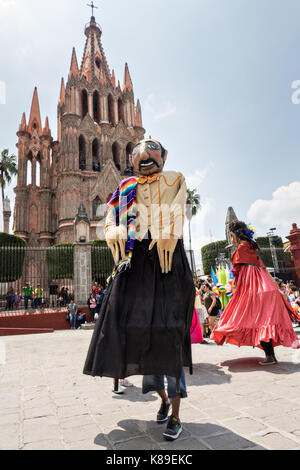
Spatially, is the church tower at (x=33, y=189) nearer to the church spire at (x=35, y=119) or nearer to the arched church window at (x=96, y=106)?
the church spire at (x=35, y=119)

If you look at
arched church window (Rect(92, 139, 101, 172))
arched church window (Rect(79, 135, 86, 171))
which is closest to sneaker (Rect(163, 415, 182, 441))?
arched church window (Rect(79, 135, 86, 171))

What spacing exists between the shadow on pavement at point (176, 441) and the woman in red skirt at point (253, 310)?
83.1 inches

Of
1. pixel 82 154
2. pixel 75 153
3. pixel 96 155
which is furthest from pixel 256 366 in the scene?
pixel 96 155

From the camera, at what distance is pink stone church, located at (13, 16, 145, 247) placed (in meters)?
28.8

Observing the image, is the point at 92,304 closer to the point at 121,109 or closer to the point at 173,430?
the point at 173,430

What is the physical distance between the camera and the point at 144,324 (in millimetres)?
2031

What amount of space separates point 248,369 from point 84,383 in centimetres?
205

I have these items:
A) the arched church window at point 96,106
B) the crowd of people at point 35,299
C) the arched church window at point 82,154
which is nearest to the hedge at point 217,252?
the crowd of people at point 35,299

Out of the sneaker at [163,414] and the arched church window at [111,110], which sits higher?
the arched church window at [111,110]

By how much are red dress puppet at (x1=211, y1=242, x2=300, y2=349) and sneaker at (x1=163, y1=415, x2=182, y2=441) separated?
2.29 metres

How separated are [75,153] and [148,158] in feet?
94.2

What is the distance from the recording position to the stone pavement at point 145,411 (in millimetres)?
1844

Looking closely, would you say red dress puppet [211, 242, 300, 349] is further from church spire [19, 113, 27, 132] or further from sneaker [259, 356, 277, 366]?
church spire [19, 113, 27, 132]
